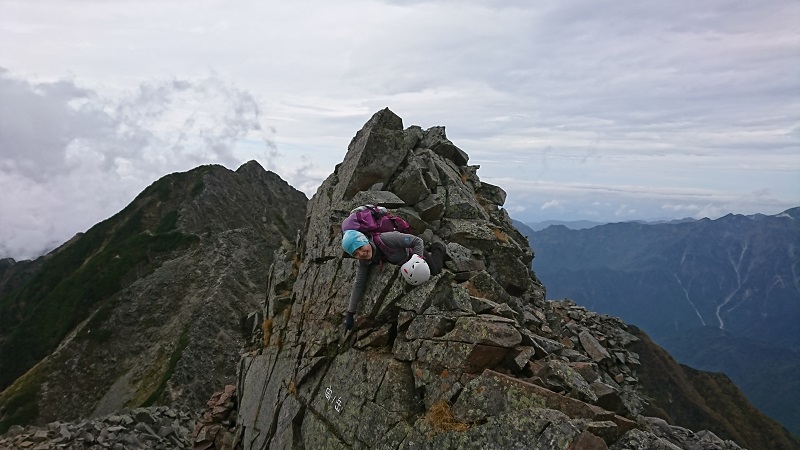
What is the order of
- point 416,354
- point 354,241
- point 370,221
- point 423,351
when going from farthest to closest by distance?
point 370,221 < point 354,241 < point 416,354 < point 423,351

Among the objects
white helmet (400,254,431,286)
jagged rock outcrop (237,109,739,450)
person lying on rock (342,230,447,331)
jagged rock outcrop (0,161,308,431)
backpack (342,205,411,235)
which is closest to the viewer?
jagged rock outcrop (237,109,739,450)

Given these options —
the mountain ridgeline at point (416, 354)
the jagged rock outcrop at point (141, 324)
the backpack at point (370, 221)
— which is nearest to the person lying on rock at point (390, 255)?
the backpack at point (370, 221)

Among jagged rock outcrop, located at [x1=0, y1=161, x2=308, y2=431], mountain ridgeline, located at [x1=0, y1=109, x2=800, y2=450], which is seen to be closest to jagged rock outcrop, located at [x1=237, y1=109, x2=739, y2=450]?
mountain ridgeline, located at [x1=0, y1=109, x2=800, y2=450]

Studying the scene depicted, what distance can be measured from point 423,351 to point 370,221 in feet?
17.8

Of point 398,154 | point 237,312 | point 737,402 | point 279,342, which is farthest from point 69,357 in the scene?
point 737,402

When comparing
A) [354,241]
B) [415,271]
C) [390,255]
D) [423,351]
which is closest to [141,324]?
[390,255]

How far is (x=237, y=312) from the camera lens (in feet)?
302

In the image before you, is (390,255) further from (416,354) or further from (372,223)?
(416,354)

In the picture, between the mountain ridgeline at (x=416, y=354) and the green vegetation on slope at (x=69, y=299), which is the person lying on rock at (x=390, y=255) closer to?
the mountain ridgeline at (x=416, y=354)

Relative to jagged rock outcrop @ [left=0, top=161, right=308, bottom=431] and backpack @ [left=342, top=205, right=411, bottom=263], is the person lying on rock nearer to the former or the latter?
backpack @ [left=342, top=205, right=411, bottom=263]

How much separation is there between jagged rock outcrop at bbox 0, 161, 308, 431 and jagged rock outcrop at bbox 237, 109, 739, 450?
2121 inches

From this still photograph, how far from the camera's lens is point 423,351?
16594 millimetres

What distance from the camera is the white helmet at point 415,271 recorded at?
1752cm

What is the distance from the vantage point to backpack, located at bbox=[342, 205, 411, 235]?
19.1m
